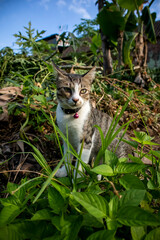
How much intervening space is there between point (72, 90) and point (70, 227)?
134cm

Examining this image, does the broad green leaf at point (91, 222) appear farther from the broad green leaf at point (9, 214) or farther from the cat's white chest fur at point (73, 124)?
the cat's white chest fur at point (73, 124)

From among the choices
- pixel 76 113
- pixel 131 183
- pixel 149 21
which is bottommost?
pixel 131 183

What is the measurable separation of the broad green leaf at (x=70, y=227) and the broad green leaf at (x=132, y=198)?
0.57 feet

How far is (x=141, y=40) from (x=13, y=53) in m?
3.09

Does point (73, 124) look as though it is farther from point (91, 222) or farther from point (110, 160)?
point (91, 222)

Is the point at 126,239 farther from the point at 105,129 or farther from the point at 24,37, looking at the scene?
the point at 24,37

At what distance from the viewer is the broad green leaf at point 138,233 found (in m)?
0.56

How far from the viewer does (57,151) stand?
1816 millimetres

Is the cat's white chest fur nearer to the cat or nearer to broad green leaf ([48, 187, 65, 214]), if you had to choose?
the cat

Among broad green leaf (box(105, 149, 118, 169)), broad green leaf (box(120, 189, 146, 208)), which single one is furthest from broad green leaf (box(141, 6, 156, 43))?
broad green leaf (box(120, 189, 146, 208))

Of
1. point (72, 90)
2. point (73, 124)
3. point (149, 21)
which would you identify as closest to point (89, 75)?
point (72, 90)

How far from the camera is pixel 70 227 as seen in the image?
57cm

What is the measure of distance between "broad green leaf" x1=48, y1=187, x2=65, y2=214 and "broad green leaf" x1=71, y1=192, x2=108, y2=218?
0.41ft

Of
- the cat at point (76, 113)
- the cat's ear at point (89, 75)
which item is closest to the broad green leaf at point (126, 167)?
the cat at point (76, 113)
